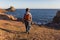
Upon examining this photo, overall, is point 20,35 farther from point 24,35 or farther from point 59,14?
point 59,14

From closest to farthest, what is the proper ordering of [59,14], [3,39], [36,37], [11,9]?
[3,39] < [36,37] < [59,14] < [11,9]

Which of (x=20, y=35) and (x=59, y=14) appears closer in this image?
(x=20, y=35)

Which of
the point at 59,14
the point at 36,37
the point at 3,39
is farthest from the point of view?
the point at 59,14

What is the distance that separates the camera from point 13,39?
16078mm

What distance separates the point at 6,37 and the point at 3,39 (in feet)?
2.75

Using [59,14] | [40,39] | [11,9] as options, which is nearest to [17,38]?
[40,39]

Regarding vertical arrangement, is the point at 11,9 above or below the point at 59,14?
below

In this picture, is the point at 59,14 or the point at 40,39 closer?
the point at 40,39

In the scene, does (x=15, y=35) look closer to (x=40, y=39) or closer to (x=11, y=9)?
(x=40, y=39)

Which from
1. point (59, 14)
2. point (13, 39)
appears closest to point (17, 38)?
point (13, 39)

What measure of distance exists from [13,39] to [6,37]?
2.48 feet

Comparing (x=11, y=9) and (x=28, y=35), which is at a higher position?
(x=28, y=35)

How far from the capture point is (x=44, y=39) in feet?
53.3

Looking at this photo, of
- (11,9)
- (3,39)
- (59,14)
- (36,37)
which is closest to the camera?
(3,39)
